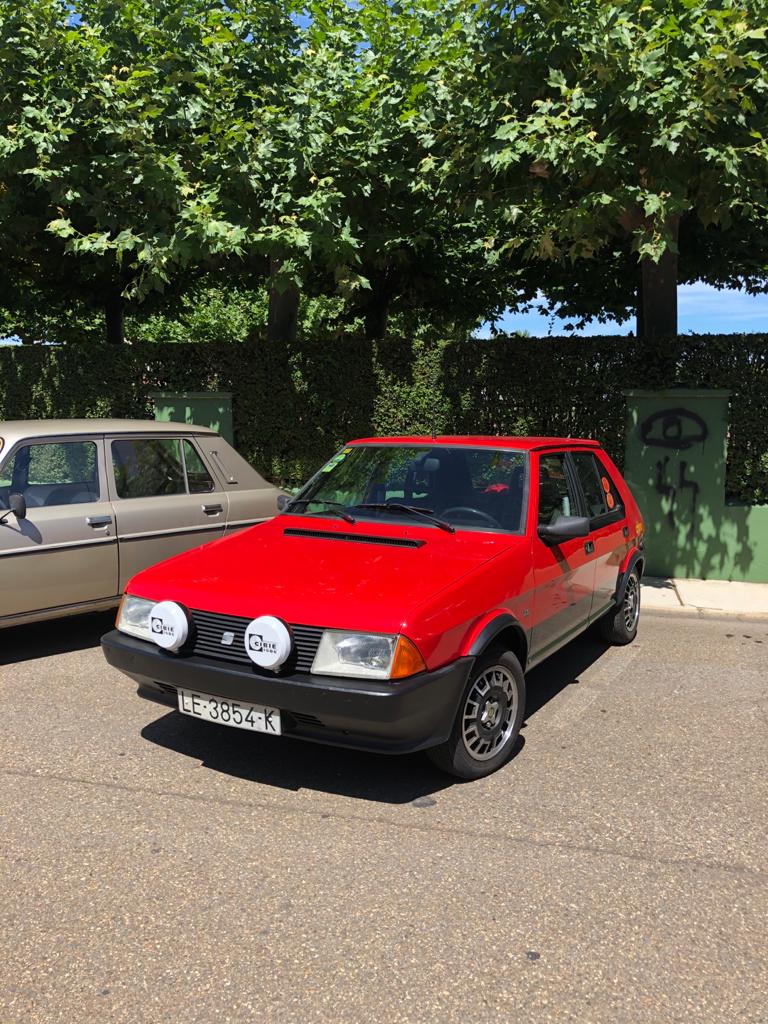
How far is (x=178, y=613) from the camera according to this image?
3777mm

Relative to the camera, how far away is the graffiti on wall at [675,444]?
28.9 ft

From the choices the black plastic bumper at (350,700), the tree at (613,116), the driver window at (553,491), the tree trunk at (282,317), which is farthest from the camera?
the tree trunk at (282,317)

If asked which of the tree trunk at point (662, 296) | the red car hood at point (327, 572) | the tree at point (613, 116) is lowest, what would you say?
the red car hood at point (327, 572)

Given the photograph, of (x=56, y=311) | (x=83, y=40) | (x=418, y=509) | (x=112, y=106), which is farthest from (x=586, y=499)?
(x=56, y=311)

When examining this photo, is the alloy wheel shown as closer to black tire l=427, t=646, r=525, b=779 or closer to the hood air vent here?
black tire l=427, t=646, r=525, b=779

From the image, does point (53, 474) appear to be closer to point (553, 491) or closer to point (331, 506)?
point (331, 506)

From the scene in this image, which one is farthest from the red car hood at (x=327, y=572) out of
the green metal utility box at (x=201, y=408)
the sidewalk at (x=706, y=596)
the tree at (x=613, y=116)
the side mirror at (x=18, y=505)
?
the green metal utility box at (x=201, y=408)

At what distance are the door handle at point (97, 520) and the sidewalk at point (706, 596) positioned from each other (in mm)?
5156

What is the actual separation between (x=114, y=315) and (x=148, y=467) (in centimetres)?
1124

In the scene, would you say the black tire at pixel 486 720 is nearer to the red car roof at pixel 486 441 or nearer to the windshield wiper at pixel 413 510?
the windshield wiper at pixel 413 510

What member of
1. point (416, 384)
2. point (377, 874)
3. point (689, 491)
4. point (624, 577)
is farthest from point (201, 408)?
point (377, 874)

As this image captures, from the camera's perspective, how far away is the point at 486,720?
3936mm

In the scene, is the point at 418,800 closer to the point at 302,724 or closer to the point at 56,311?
the point at 302,724

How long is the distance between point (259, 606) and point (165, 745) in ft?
3.92
